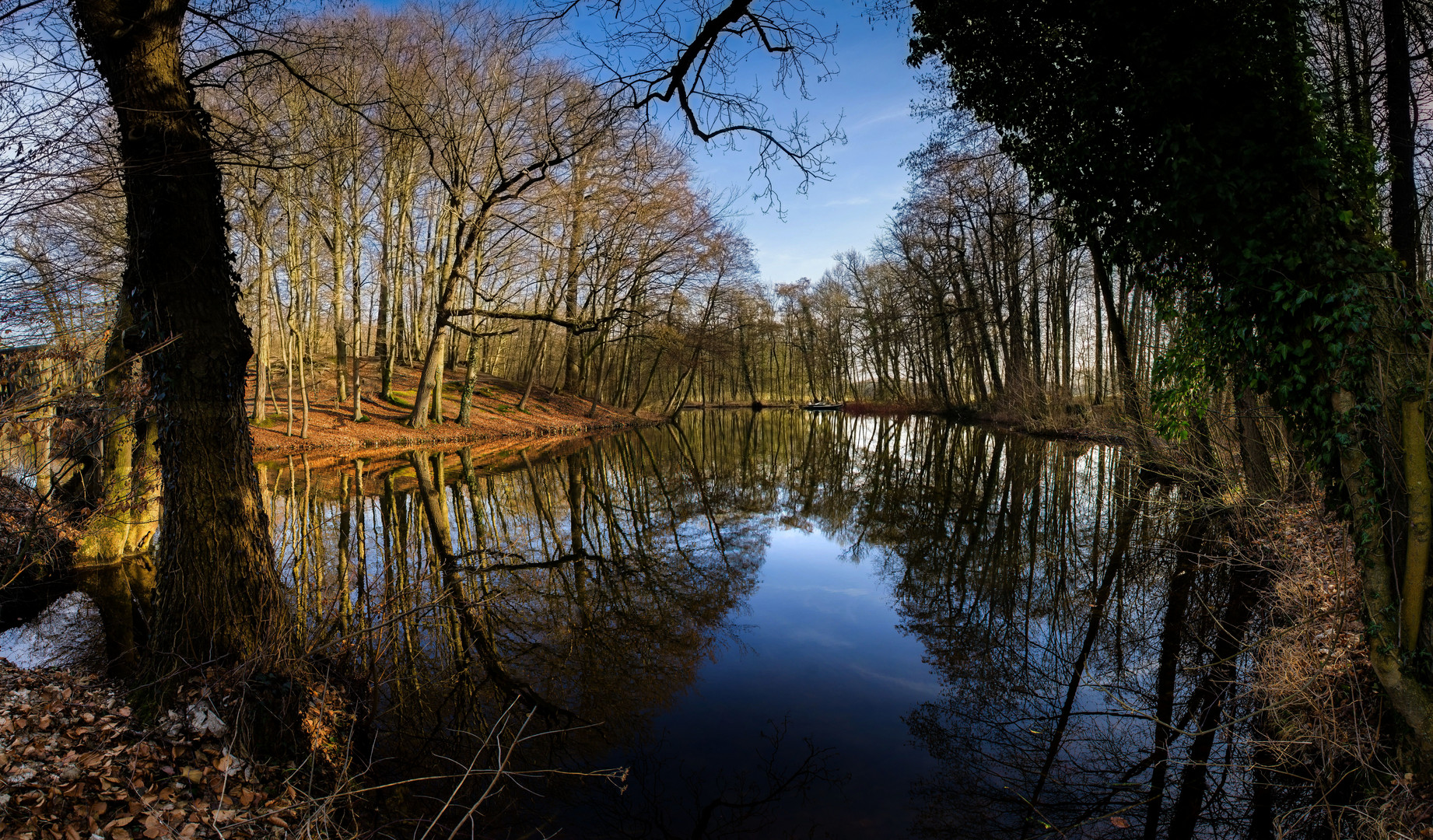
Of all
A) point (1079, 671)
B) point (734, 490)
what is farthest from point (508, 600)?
point (734, 490)

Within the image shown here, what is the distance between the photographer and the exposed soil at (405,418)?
17891 millimetres

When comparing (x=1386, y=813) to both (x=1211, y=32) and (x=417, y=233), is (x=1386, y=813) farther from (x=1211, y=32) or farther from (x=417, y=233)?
(x=417, y=233)

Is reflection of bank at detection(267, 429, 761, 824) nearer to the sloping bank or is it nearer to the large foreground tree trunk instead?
the large foreground tree trunk

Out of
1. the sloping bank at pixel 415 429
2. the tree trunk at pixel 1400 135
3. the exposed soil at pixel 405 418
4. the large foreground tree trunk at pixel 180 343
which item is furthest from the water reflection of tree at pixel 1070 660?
the exposed soil at pixel 405 418

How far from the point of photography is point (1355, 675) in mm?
3801

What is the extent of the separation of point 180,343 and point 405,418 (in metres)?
18.5

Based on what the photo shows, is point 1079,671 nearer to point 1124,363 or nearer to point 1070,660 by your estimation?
point 1070,660

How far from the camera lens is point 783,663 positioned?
5750mm

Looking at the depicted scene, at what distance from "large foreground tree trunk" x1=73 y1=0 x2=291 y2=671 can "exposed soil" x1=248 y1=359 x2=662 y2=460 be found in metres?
14.2

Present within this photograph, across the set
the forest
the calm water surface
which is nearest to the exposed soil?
the forest

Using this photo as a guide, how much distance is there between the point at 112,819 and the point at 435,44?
19442 millimetres

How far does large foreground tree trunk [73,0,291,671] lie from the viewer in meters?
3.76

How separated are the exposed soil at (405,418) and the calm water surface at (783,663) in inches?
262

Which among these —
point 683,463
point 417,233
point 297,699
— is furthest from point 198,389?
point 417,233
